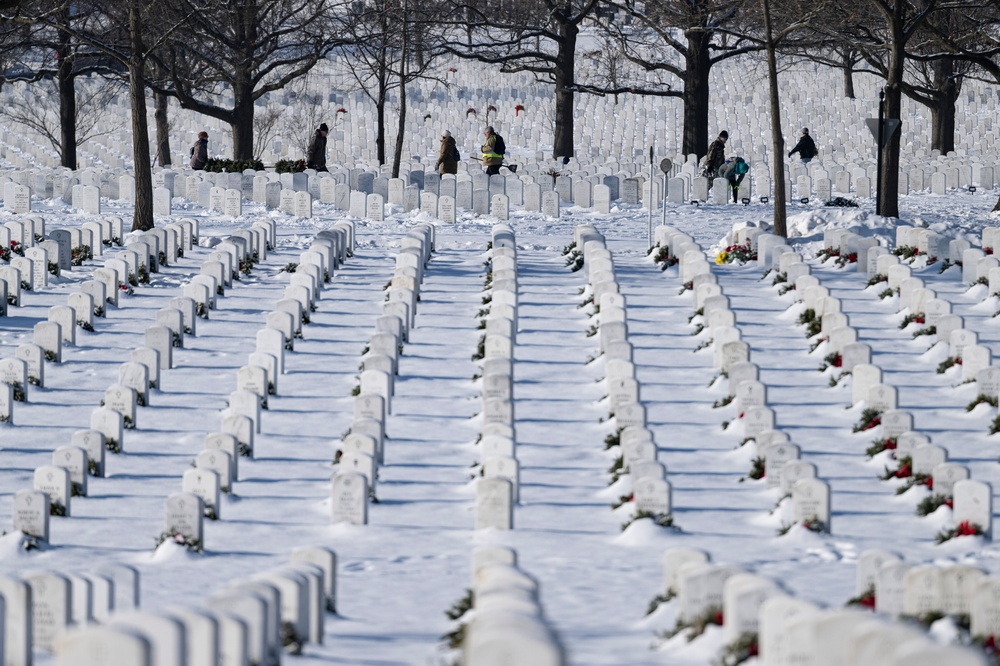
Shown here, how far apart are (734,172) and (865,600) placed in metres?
17.7

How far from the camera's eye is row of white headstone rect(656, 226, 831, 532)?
33.2ft

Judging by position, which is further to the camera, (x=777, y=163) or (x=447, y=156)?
(x=447, y=156)

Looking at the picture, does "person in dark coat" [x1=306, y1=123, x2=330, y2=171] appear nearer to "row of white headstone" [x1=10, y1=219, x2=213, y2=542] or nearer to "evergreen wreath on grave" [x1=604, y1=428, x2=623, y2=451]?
"row of white headstone" [x1=10, y1=219, x2=213, y2=542]

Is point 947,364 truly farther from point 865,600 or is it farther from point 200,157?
point 200,157

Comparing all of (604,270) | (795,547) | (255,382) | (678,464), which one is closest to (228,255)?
(604,270)

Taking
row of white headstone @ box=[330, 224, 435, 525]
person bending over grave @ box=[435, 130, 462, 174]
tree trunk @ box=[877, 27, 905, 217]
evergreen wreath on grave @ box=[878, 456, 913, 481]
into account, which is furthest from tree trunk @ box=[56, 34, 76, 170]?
evergreen wreath on grave @ box=[878, 456, 913, 481]

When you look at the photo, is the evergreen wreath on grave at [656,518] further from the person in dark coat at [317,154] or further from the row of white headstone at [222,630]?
the person in dark coat at [317,154]

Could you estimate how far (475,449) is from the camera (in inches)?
478

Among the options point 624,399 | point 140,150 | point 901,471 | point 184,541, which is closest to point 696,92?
point 140,150

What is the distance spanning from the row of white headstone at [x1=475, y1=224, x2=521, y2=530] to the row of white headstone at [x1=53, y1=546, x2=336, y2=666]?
2097 mm

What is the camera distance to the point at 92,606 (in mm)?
7797

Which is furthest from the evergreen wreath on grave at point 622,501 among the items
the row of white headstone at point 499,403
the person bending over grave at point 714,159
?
→ the person bending over grave at point 714,159

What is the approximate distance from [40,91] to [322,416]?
38273 mm

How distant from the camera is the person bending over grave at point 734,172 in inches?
994
